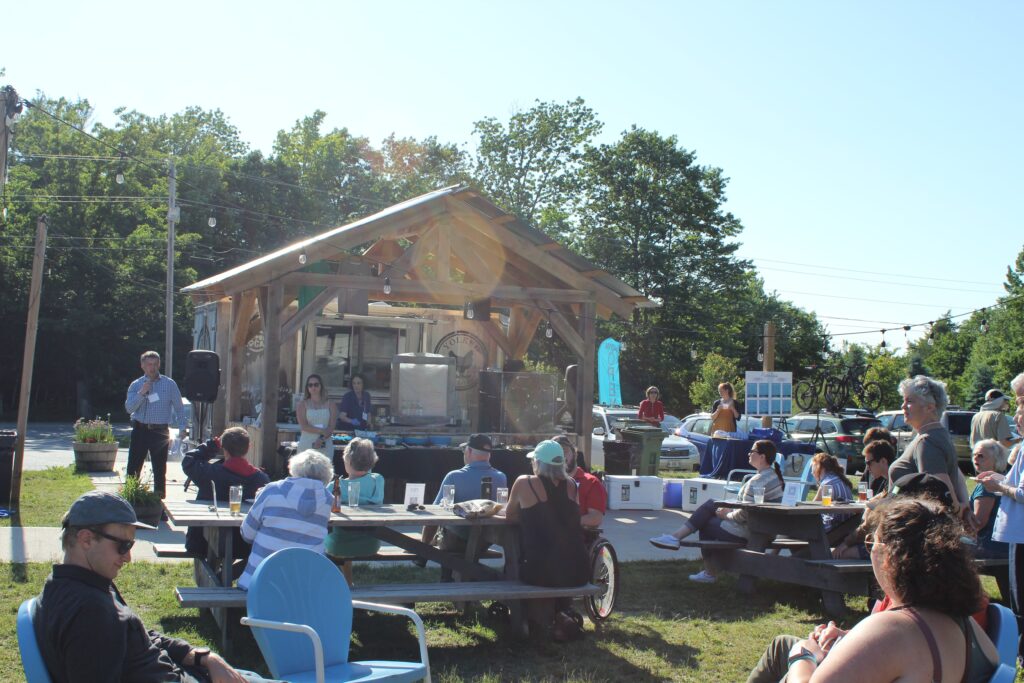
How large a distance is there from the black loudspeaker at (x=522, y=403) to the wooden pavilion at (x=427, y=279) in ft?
2.66

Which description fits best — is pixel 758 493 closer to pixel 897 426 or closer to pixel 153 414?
pixel 153 414

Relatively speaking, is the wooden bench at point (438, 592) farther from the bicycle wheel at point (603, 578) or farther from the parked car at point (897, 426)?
the parked car at point (897, 426)

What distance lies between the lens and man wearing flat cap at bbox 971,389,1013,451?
39.7 feet

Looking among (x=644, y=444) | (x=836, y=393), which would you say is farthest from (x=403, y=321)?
(x=836, y=393)

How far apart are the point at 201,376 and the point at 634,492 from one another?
18.6 feet

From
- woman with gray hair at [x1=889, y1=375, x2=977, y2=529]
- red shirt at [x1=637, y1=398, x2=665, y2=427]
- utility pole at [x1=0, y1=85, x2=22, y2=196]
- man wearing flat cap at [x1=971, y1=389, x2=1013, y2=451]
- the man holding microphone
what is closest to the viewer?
woman with gray hair at [x1=889, y1=375, x2=977, y2=529]

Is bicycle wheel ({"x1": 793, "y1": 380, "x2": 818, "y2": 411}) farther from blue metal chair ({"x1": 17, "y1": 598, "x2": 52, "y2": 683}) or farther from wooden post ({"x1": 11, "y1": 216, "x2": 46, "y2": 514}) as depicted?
blue metal chair ({"x1": 17, "y1": 598, "x2": 52, "y2": 683})

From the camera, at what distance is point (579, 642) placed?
6449mm

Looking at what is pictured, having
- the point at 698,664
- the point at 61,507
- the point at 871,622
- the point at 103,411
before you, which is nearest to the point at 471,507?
the point at 698,664

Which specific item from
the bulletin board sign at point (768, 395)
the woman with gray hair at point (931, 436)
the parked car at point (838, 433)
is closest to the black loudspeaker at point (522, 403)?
the bulletin board sign at point (768, 395)

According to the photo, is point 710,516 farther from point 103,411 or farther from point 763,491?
point 103,411

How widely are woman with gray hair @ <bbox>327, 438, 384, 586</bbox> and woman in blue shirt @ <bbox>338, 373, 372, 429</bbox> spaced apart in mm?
6008

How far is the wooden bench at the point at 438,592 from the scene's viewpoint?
557cm

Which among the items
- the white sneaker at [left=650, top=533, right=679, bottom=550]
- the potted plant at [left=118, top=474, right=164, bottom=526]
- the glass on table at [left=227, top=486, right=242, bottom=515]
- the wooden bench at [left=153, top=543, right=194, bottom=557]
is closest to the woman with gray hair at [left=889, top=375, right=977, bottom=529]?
the white sneaker at [left=650, top=533, right=679, bottom=550]
